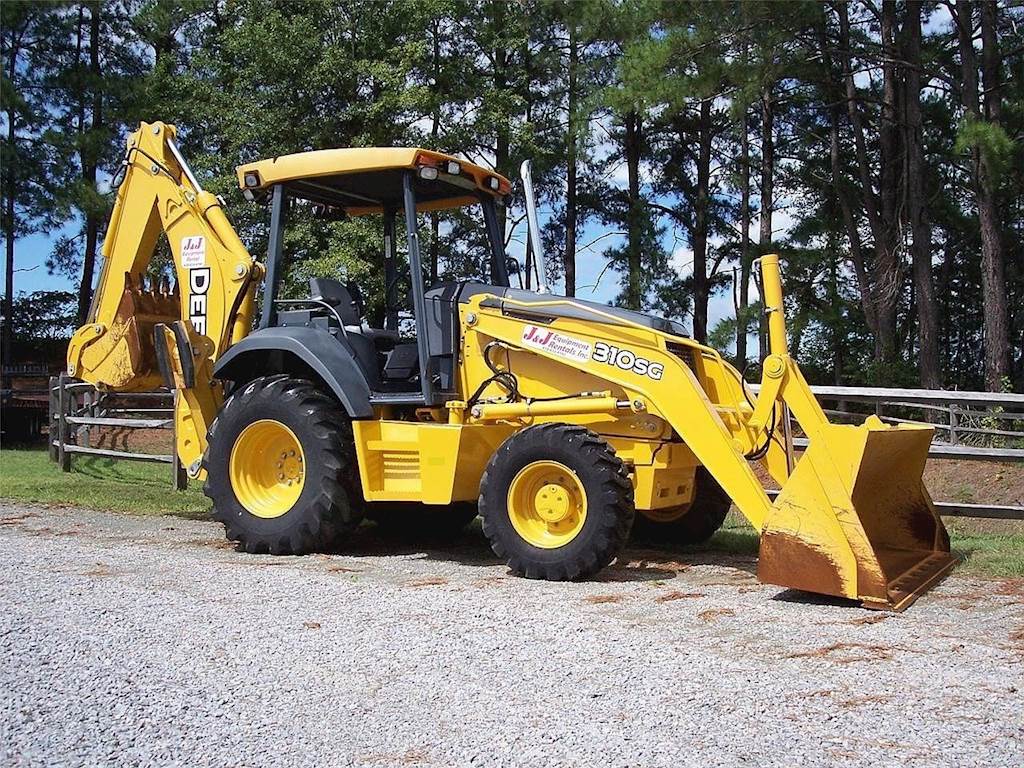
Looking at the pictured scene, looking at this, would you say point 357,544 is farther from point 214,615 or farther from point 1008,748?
point 1008,748

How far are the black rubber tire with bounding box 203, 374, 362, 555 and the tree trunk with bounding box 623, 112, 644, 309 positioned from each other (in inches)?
691

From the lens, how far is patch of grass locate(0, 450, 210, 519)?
9977 millimetres

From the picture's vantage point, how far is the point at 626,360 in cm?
651

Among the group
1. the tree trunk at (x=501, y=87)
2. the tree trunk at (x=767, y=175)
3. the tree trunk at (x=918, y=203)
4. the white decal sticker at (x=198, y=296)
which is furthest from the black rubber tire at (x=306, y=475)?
the tree trunk at (x=767, y=175)

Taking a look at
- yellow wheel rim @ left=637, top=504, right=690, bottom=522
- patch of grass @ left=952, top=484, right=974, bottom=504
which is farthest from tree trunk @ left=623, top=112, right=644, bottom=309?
yellow wheel rim @ left=637, top=504, right=690, bottom=522

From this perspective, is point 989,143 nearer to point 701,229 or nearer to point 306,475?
point 306,475

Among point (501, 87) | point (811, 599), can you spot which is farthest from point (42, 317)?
point (811, 599)

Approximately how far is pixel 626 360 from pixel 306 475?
2420mm

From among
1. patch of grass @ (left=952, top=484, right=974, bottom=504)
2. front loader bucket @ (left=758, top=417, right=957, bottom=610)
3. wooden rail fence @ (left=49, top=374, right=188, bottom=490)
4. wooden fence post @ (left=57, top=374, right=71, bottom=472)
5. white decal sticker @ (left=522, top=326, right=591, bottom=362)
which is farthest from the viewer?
wooden fence post @ (left=57, top=374, right=71, bottom=472)

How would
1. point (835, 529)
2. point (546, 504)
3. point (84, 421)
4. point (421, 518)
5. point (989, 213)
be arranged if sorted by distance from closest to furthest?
point (835, 529), point (546, 504), point (421, 518), point (84, 421), point (989, 213)

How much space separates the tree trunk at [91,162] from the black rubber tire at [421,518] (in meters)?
20.2

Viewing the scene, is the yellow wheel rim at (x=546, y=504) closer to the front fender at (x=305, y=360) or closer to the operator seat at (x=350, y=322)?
the front fender at (x=305, y=360)

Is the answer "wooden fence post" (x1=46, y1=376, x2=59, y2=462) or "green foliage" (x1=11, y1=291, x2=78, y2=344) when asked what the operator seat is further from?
"green foliage" (x1=11, y1=291, x2=78, y2=344)

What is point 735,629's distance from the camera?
16.4 feet
